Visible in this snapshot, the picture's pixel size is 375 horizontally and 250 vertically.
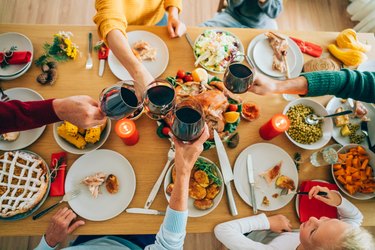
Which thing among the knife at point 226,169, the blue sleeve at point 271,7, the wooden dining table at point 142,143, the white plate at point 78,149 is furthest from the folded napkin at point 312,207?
the blue sleeve at point 271,7

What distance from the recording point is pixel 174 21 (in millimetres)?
1402

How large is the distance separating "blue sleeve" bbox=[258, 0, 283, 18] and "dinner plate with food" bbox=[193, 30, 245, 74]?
1.59ft

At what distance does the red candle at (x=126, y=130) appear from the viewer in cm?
114

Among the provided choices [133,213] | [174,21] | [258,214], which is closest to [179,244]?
[133,213]

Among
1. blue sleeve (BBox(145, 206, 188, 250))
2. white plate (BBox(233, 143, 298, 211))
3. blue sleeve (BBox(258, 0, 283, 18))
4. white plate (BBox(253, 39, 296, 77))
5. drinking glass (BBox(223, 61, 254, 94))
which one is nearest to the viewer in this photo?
blue sleeve (BBox(145, 206, 188, 250))

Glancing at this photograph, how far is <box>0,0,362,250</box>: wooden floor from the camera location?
2.63m

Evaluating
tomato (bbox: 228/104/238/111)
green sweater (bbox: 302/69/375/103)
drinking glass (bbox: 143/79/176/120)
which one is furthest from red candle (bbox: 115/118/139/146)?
green sweater (bbox: 302/69/375/103)

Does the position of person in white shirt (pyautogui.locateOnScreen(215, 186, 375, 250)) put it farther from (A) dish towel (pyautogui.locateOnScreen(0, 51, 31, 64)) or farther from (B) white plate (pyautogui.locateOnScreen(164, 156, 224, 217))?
(A) dish towel (pyautogui.locateOnScreen(0, 51, 31, 64))

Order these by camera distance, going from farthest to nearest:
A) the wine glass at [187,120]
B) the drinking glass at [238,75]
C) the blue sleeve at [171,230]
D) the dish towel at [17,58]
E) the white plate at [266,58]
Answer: the white plate at [266,58] → the dish towel at [17,58] → the drinking glass at [238,75] → the blue sleeve at [171,230] → the wine glass at [187,120]

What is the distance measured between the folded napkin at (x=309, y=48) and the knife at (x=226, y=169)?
0.74 meters

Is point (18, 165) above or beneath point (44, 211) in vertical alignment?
above

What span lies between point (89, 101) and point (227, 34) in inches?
32.0

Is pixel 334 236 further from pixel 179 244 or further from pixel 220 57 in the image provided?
pixel 220 57

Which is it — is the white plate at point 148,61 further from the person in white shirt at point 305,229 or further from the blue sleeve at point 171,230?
the person in white shirt at point 305,229
